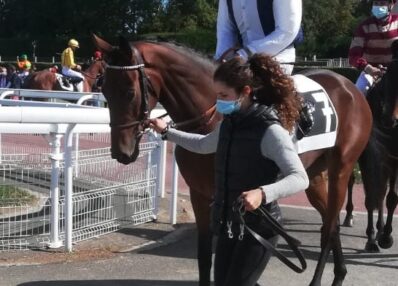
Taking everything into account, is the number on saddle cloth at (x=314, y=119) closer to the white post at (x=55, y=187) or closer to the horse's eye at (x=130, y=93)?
the horse's eye at (x=130, y=93)

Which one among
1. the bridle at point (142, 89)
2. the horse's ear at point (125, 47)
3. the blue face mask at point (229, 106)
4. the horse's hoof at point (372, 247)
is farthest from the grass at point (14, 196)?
the blue face mask at point (229, 106)

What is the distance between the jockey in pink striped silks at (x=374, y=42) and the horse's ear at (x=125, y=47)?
3.40m

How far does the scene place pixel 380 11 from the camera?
6820 mm

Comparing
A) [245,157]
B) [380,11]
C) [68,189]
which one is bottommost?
[68,189]

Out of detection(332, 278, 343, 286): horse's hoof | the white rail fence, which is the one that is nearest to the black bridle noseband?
the white rail fence

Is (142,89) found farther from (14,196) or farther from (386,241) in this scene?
(386,241)

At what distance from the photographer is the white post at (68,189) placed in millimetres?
5926

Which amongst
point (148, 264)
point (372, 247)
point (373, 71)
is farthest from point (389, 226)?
point (148, 264)

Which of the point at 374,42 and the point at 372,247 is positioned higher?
the point at 374,42

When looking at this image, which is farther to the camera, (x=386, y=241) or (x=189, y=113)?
(x=386, y=241)

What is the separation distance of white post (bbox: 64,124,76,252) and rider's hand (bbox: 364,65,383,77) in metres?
3.05

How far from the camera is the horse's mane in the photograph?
4566 millimetres

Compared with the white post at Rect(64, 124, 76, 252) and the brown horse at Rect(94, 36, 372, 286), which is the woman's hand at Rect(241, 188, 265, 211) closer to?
the brown horse at Rect(94, 36, 372, 286)

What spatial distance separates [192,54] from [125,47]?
2.13 feet
